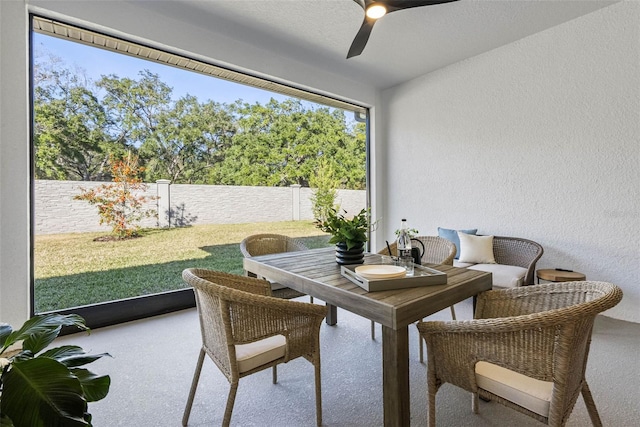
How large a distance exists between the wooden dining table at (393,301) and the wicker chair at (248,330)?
0.17 m

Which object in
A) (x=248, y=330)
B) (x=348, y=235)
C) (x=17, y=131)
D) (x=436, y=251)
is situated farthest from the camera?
(x=436, y=251)

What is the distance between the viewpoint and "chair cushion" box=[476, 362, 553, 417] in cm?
106

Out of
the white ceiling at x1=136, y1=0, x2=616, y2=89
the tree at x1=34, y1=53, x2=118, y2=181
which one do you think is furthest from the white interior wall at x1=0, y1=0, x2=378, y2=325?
the tree at x1=34, y1=53, x2=118, y2=181

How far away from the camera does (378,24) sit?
3051mm

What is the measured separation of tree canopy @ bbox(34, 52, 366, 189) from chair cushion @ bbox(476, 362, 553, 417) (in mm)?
3598

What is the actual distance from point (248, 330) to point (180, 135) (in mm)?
3737

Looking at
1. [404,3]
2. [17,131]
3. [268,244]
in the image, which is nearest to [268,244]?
[268,244]

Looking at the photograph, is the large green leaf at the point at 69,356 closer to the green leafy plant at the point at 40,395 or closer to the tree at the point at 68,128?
the green leafy plant at the point at 40,395

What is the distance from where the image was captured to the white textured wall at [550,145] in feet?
9.21

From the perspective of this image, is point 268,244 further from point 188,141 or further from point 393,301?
point 188,141

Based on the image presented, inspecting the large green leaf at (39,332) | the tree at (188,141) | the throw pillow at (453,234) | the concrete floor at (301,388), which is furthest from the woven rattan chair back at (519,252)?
the tree at (188,141)

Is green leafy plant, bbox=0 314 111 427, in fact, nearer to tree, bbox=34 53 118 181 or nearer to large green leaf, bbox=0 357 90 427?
large green leaf, bbox=0 357 90 427

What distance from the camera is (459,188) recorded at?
13.1 feet

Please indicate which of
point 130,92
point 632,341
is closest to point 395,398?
point 632,341
